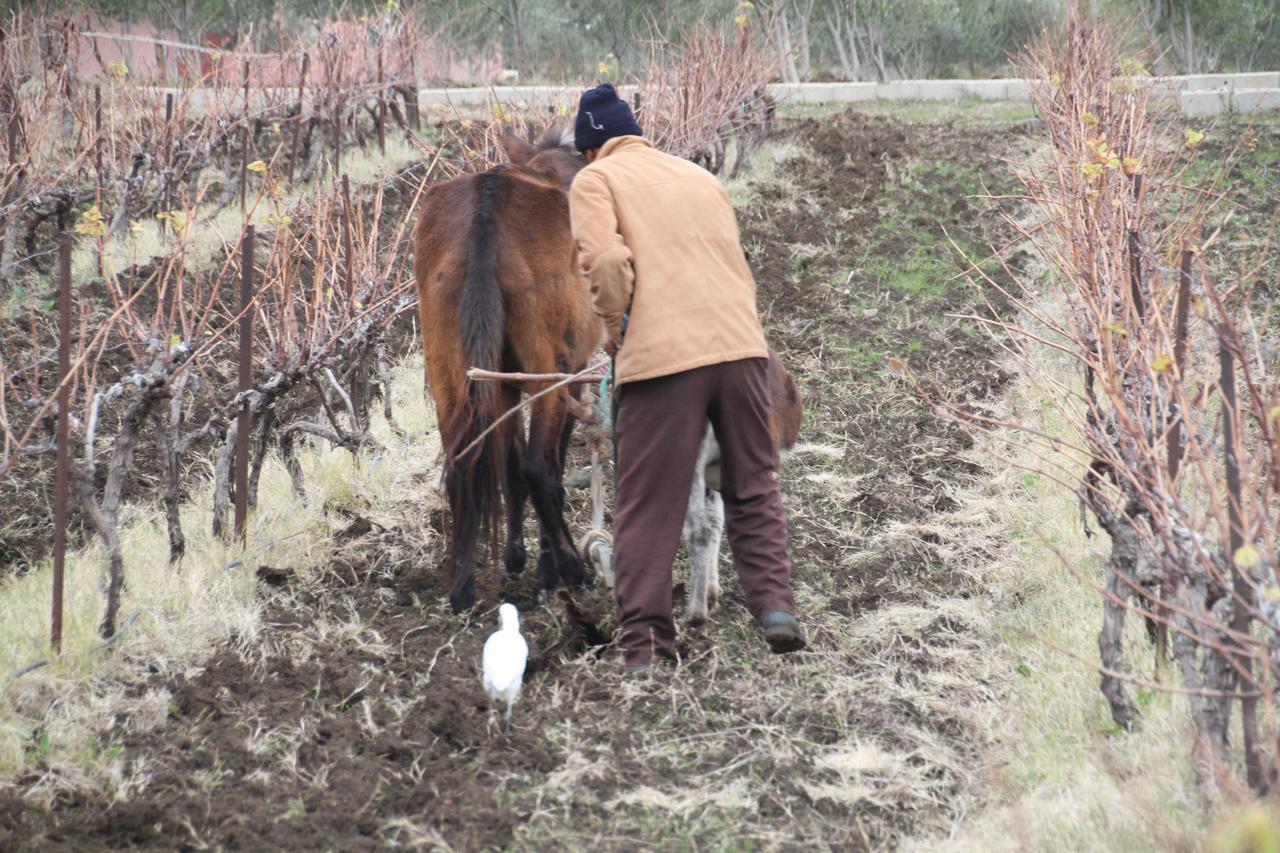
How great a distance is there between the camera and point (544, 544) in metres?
5.43

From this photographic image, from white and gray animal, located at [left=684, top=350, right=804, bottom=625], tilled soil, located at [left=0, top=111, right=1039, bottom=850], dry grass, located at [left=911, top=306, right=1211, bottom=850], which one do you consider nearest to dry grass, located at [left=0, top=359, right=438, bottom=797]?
tilled soil, located at [left=0, top=111, right=1039, bottom=850]

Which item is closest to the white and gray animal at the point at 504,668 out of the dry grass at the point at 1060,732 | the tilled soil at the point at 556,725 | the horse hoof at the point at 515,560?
the tilled soil at the point at 556,725

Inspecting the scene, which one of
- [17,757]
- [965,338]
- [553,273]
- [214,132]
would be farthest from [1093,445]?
[214,132]

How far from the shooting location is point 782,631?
4422 millimetres

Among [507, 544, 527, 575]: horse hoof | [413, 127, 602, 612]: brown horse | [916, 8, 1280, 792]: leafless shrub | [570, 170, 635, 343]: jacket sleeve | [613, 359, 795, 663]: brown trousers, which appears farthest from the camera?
[507, 544, 527, 575]: horse hoof

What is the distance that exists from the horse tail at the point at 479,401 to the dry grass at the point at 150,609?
71 centimetres

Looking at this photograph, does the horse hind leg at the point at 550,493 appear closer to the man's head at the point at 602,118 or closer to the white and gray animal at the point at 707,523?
the white and gray animal at the point at 707,523

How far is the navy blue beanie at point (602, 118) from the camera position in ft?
15.6

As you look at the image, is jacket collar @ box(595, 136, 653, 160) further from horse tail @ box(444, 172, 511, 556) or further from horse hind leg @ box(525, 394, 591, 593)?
horse hind leg @ box(525, 394, 591, 593)

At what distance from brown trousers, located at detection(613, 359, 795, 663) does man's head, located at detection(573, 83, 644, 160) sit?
1.00 meters

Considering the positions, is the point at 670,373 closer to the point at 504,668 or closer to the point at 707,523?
the point at 707,523

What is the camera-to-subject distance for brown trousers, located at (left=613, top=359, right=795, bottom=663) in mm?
4441

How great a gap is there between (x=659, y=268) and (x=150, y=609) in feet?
7.92

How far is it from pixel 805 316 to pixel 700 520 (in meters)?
5.39
